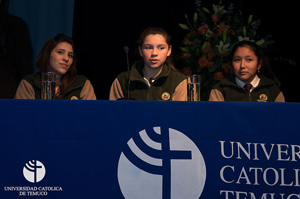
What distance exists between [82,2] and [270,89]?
7.05 feet

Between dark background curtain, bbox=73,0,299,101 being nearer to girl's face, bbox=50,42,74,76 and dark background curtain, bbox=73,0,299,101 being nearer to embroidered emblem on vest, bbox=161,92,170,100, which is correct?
girl's face, bbox=50,42,74,76

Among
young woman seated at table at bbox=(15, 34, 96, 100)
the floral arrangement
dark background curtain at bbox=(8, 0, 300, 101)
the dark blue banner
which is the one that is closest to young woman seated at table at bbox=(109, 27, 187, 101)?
young woman seated at table at bbox=(15, 34, 96, 100)

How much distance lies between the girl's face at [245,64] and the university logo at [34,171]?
69.0 inches

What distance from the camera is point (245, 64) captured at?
2.66 meters

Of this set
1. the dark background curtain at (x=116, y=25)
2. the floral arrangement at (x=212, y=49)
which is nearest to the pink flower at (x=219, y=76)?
the floral arrangement at (x=212, y=49)

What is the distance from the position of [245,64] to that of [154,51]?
2.19 feet

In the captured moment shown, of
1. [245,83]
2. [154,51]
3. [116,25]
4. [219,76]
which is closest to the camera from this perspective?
[154,51]

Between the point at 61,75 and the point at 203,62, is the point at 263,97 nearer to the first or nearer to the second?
the point at 203,62

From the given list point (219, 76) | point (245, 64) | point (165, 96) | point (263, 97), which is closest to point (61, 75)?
point (165, 96)

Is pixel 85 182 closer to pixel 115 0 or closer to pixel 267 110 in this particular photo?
pixel 267 110

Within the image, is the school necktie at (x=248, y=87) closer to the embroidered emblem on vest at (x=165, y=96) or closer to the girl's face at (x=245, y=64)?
the girl's face at (x=245, y=64)

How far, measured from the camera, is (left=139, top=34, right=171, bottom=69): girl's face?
102 inches

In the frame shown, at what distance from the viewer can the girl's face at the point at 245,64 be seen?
2645 millimetres

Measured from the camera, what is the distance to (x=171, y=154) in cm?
132
